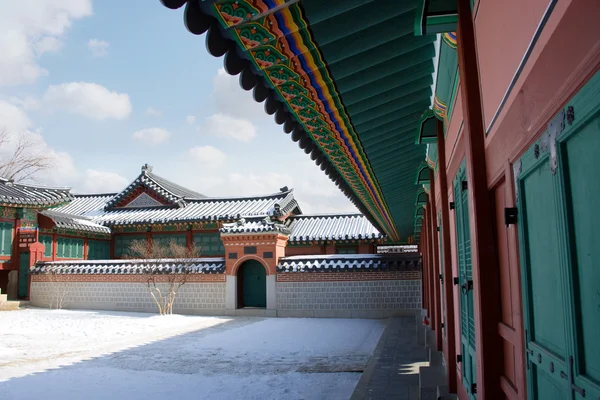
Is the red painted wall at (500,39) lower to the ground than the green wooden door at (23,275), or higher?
higher

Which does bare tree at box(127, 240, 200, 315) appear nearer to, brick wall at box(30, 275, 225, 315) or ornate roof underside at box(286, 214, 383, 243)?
brick wall at box(30, 275, 225, 315)

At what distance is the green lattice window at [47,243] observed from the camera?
19.0 meters

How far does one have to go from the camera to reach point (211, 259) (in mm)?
16969

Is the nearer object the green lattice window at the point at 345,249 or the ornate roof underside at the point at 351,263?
the ornate roof underside at the point at 351,263

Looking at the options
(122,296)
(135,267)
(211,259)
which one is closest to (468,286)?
(211,259)

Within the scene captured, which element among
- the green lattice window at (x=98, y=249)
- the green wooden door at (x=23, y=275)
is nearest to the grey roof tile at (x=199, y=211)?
the green lattice window at (x=98, y=249)

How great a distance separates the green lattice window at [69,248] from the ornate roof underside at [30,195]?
1829 mm

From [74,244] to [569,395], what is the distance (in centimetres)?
2208

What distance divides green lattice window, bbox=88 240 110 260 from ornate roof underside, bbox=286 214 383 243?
28.1ft

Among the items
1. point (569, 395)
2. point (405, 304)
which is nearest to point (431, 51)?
point (569, 395)

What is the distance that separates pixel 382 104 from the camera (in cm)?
429

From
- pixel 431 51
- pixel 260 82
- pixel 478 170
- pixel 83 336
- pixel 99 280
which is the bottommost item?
pixel 83 336

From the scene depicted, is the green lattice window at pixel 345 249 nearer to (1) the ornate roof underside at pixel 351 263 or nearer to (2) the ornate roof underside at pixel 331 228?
(2) the ornate roof underside at pixel 331 228

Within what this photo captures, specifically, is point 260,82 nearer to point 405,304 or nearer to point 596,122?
point 596,122
